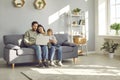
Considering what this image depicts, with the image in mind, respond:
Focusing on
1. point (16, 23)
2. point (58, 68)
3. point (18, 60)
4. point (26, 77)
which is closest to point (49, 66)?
point (58, 68)

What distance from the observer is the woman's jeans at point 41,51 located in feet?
18.0

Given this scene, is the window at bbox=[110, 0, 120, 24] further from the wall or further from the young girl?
the young girl

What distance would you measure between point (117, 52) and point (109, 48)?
1.45ft

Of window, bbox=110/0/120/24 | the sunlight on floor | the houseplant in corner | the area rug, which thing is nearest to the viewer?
the area rug

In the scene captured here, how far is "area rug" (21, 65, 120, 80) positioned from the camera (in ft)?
13.9

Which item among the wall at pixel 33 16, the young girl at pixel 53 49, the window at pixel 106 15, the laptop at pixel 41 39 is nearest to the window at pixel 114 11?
the window at pixel 106 15

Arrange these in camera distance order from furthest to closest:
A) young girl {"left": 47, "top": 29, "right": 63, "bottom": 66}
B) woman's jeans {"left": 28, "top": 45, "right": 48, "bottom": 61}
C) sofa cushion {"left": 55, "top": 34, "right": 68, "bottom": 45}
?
sofa cushion {"left": 55, "top": 34, "right": 68, "bottom": 45} < young girl {"left": 47, "top": 29, "right": 63, "bottom": 66} < woman's jeans {"left": 28, "top": 45, "right": 48, "bottom": 61}

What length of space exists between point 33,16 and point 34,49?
1577 millimetres

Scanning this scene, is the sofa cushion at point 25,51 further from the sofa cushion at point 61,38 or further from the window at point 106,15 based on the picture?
the window at point 106,15

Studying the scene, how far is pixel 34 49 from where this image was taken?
18.2 ft

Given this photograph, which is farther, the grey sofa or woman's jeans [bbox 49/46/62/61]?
woman's jeans [bbox 49/46/62/61]

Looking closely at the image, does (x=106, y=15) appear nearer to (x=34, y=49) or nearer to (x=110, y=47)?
(x=110, y=47)

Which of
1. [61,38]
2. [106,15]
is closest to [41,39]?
[61,38]

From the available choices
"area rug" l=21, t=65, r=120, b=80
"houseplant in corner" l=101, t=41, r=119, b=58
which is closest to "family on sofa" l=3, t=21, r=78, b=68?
"area rug" l=21, t=65, r=120, b=80
